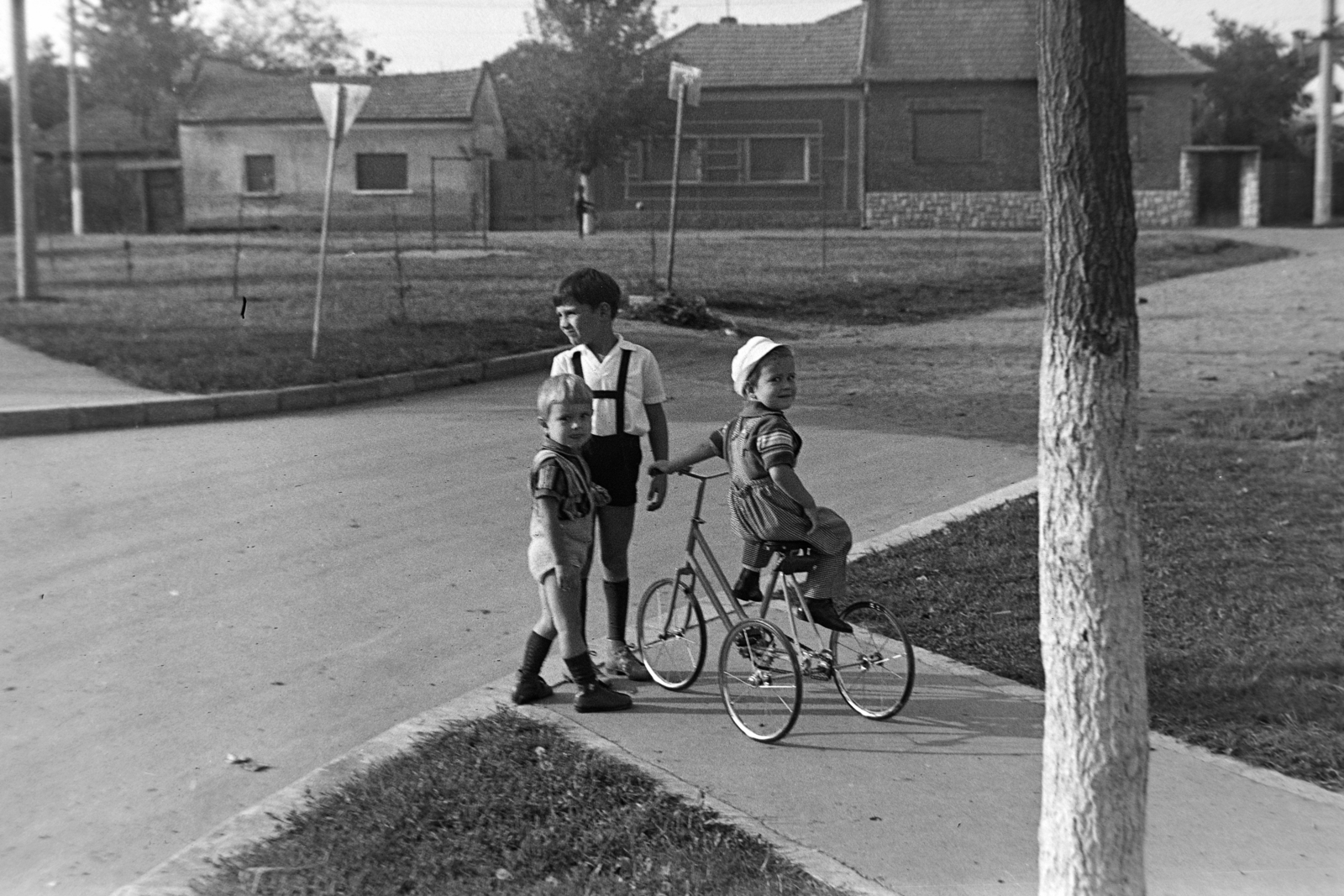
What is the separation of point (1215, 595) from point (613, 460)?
2.79 meters

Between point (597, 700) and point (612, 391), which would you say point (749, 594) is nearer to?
point (597, 700)


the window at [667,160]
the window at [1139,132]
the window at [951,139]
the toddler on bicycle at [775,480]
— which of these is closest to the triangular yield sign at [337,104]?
the toddler on bicycle at [775,480]

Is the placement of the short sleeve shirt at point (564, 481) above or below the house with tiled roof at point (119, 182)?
below

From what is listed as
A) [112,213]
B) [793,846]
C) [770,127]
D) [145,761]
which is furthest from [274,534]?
[112,213]

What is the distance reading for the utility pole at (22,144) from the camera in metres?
18.1

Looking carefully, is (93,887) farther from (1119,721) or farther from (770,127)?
(770,127)

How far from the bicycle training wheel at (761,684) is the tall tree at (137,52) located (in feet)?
185

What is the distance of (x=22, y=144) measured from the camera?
1811cm

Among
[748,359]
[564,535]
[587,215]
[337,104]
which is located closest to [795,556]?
[748,359]

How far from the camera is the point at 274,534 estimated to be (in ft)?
26.9

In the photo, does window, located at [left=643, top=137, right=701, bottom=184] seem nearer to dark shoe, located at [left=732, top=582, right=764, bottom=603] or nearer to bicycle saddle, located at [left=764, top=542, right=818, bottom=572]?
dark shoe, located at [left=732, top=582, right=764, bottom=603]

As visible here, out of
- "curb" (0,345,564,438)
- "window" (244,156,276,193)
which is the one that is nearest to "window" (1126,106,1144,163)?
"window" (244,156,276,193)

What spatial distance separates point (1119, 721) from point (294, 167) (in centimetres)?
Answer: 4419

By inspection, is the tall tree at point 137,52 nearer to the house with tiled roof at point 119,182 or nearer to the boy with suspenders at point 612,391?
the house with tiled roof at point 119,182
